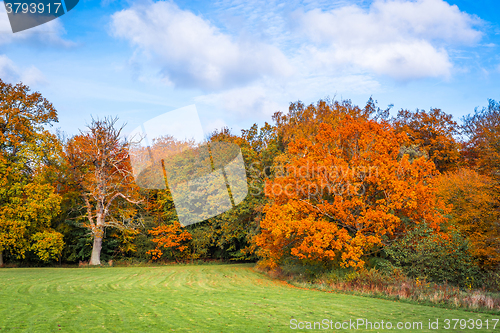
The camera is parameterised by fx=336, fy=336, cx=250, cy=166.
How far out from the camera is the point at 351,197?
16.9 meters

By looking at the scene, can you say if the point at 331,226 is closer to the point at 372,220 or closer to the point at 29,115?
the point at 372,220

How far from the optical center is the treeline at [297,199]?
50.8 feet

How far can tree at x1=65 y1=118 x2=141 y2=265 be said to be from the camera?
27.4 metres

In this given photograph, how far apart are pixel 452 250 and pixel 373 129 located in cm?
664

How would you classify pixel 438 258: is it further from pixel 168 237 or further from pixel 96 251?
pixel 96 251

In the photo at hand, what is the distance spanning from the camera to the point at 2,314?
784cm

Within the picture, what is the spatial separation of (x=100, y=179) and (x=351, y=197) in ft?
68.4

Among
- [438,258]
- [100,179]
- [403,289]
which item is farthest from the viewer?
[100,179]

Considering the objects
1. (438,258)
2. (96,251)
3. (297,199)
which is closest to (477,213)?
(438,258)

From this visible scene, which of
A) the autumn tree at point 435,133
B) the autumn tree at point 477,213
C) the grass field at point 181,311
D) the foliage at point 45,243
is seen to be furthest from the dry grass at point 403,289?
the autumn tree at point 435,133

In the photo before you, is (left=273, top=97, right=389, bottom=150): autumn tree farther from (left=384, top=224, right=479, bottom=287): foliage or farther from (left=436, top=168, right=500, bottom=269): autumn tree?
(left=384, top=224, right=479, bottom=287): foliage

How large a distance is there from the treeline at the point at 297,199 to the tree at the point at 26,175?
93 mm

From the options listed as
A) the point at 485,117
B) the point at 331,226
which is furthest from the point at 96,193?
the point at 485,117

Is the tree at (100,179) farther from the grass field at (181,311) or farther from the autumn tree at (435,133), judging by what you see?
the autumn tree at (435,133)
